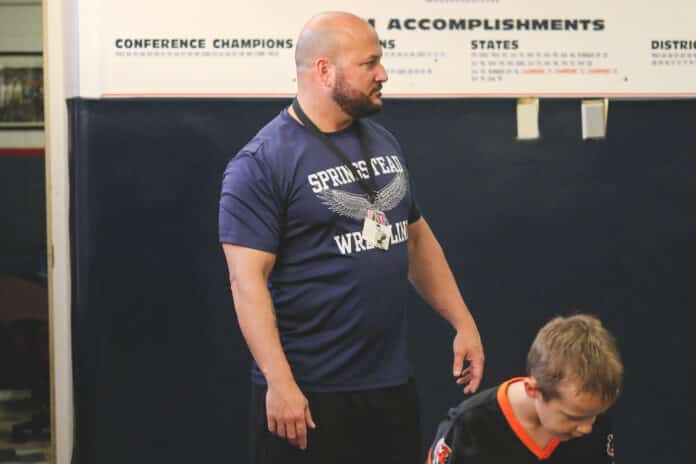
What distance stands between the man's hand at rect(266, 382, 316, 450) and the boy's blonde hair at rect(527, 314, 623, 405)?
54 centimetres

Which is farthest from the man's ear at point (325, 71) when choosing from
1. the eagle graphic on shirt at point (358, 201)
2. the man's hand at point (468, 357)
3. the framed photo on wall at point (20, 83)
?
the framed photo on wall at point (20, 83)

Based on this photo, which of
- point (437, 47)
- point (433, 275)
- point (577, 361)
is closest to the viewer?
point (577, 361)

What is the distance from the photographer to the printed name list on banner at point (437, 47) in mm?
3684

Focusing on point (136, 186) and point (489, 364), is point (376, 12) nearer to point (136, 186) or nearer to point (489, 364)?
point (136, 186)

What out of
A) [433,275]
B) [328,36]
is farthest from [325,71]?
[433,275]

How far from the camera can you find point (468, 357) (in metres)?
2.68

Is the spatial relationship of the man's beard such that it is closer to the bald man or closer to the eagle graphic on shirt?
the bald man

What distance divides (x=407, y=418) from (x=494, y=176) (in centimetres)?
150

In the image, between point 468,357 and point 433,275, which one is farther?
point 433,275

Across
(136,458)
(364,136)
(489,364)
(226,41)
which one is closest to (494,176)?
(489,364)

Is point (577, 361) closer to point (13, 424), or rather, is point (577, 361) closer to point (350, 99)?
point (350, 99)

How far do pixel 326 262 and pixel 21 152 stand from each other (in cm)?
389

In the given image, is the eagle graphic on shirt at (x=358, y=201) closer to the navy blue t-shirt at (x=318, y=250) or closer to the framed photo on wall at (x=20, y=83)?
the navy blue t-shirt at (x=318, y=250)

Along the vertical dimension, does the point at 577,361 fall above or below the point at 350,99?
below
